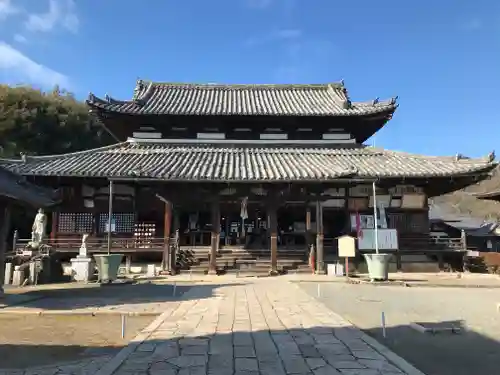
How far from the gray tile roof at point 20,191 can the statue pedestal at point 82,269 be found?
4.91 m

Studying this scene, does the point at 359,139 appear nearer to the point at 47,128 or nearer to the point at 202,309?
the point at 202,309

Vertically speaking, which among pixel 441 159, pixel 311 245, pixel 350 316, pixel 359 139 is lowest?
pixel 350 316

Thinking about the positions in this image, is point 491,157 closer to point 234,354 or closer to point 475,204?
point 234,354

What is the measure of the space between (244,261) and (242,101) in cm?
1238

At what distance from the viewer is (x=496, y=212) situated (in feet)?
220

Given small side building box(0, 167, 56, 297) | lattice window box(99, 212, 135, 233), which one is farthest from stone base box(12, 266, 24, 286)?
lattice window box(99, 212, 135, 233)

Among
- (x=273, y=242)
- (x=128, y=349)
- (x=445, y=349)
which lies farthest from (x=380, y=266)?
(x=128, y=349)

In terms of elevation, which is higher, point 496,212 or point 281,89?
point 281,89

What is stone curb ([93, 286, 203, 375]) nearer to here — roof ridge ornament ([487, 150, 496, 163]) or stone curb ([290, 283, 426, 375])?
stone curb ([290, 283, 426, 375])

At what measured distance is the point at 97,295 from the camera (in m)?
12.2

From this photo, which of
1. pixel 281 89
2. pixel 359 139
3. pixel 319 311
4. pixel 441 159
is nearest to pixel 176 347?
pixel 319 311

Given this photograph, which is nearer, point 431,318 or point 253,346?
point 253,346

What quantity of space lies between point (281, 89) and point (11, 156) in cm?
2684

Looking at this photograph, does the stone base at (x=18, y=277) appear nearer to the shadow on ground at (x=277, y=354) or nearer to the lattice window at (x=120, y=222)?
the lattice window at (x=120, y=222)
